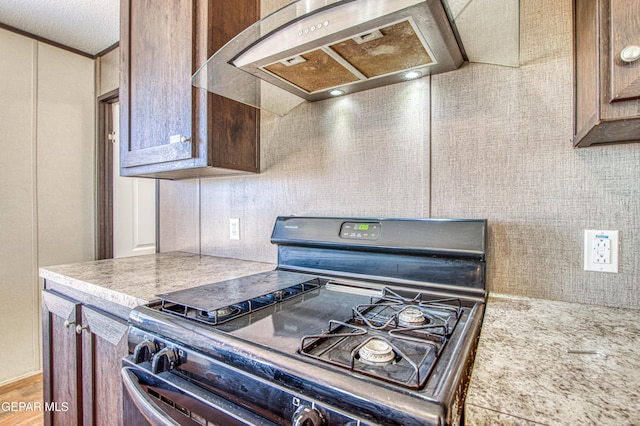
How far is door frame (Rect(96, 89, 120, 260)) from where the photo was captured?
108 inches

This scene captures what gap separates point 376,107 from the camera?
1239mm

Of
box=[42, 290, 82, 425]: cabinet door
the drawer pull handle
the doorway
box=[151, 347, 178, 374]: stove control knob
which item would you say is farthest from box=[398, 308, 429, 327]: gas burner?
the doorway

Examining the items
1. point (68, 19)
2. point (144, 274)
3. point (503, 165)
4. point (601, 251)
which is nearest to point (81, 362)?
point (144, 274)

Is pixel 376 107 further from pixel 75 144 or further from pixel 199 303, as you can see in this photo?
pixel 75 144

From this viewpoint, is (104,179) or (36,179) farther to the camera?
(104,179)

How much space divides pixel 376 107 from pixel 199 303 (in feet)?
3.04

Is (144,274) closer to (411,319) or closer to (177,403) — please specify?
(177,403)

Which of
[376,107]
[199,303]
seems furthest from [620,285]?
[199,303]

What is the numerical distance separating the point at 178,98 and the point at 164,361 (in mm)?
1033

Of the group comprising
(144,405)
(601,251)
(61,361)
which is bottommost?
(61,361)

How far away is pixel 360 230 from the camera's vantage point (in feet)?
3.85

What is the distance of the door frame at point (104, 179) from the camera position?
2.75m

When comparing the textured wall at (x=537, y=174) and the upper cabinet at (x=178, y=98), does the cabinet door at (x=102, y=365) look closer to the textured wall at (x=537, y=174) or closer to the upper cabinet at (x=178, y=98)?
the upper cabinet at (x=178, y=98)

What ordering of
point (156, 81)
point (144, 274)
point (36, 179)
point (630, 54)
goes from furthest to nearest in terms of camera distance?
point (36, 179)
point (156, 81)
point (144, 274)
point (630, 54)
